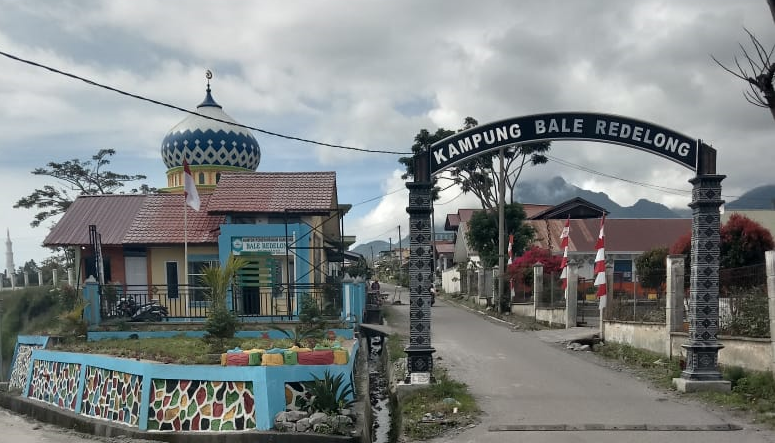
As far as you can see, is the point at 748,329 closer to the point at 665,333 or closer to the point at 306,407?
the point at 665,333

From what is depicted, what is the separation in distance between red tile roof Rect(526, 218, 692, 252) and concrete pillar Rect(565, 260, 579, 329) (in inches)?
610

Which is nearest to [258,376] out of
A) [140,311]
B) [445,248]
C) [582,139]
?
[582,139]

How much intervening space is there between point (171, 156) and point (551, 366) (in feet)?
61.1

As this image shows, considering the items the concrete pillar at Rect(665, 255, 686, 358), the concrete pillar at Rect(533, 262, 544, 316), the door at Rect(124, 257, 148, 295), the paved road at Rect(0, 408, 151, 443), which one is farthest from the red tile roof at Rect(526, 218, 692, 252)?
the paved road at Rect(0, 408, 151, 443)

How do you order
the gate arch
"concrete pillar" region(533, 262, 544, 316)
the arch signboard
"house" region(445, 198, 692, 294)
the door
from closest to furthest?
the gate arch < the arch signboard < the door < "concrete pillar" region(533, 262, 544, 316) < "house" region(445, 198, 692, 294)

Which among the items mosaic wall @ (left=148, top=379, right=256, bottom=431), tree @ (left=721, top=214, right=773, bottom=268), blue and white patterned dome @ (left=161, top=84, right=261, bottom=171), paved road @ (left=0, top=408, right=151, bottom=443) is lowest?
paved road @ (left=0, top=408, right=151, bottom=443)

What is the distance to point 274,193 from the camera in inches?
733

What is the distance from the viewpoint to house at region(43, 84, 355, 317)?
17453mm

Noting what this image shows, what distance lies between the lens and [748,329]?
30.1 ft

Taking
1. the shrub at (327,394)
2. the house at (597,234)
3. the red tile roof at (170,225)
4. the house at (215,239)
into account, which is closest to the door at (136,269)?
the house at (215,239)

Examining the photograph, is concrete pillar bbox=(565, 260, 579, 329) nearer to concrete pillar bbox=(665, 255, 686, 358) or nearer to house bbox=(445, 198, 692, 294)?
concrete pillar bbox=(665, 255, 686, 358)

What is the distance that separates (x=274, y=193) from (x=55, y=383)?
8.47 m

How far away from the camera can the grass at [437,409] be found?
7.20 meters

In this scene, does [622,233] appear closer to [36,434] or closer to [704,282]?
[704,282]
